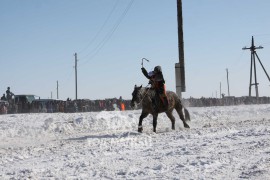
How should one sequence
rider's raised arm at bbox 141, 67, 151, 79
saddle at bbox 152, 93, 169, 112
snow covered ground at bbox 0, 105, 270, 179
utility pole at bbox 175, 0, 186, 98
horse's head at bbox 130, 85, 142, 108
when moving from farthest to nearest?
utility pole at bbox 175, 0, 186, 98 < rider's raised arm at bbox 141, 67, 151, 79 < saddle at bbox 152, 93, 169, 112 < horse's head at bbox 130, 85, 142, 108 < snow covered ground at bbox 0, 105, 270, 179

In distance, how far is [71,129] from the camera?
15.6 metres

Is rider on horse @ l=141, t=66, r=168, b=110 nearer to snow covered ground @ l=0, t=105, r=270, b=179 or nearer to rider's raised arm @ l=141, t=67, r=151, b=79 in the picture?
rider's raised arm @ l=141, t=67, r=151, b=79

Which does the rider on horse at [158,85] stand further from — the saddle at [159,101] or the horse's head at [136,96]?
the horse's head at [136,96]

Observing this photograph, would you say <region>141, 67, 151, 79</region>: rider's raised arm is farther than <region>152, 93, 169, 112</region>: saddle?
Yes

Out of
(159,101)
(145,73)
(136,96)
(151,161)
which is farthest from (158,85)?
(151,161)

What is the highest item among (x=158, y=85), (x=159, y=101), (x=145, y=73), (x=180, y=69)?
(x=180, y=69)

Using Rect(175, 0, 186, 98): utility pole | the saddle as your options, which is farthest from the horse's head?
Rect(175, 0, 186, 98): utility pole

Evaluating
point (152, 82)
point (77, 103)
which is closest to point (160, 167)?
point (152, 82)

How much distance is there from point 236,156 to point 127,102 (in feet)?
101

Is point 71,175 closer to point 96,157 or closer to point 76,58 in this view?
point 96,157

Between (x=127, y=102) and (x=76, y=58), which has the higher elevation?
(x=76, y=58)

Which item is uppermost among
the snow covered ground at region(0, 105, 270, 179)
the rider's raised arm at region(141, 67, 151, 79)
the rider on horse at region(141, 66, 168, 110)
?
the rider's raised arm at region(141, 67, 151, 79)

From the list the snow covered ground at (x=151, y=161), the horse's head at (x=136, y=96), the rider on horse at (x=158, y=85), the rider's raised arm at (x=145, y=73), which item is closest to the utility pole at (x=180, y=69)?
the rider's raised arm at (x=145, y=73)

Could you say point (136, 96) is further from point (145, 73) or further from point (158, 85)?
point (145, 73)
